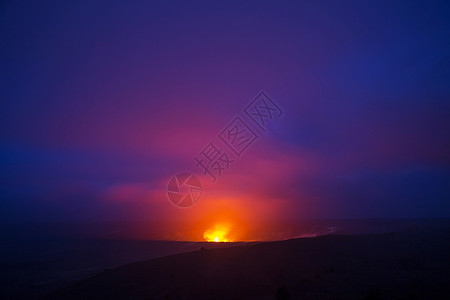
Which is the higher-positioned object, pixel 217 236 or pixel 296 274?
pixel 217 236

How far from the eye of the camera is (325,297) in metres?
15.2

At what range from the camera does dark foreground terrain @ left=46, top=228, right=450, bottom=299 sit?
53.5 ft

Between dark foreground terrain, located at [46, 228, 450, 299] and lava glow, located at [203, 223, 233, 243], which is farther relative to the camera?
lava glow, located at [203, 223, 233, 243]

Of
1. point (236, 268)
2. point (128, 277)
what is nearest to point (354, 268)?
point (236, 268)

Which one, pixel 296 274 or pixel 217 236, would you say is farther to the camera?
pixel 217 236

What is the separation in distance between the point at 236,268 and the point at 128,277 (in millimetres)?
10706

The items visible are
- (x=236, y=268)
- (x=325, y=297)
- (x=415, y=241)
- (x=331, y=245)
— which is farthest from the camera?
(x=415, y=241)

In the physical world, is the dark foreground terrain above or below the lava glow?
below

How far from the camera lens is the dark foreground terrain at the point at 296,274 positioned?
16.3 m

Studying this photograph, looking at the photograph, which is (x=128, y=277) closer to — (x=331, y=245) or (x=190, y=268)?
(x=190, y=268)

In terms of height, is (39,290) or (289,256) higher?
(39,290)

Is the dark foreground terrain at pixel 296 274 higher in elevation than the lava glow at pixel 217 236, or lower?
lower

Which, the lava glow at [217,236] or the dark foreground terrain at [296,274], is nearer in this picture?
the dark foreground terrain at [296,274]

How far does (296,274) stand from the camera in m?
21.0
